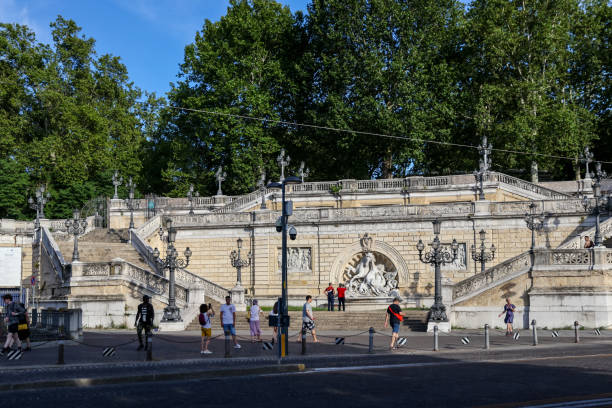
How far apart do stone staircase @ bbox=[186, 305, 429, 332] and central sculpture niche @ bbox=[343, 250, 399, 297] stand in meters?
5.52

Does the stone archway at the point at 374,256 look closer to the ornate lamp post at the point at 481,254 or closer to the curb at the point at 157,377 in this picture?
the ornate lamp post at the point at 481,254

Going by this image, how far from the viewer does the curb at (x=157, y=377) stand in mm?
14922

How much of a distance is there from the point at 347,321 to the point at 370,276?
7376mm

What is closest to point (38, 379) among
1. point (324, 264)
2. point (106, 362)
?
point (106, 362)

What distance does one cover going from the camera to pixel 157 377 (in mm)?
16078

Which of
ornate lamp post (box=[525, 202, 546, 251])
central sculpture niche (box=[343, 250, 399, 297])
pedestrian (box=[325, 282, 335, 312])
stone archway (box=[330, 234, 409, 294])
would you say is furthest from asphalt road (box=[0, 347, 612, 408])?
stone archway (box=[330, 234, 409, 294])

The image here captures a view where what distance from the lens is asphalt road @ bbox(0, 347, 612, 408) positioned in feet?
41.7

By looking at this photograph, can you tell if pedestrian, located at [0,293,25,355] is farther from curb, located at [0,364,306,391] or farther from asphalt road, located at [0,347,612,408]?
asphalt road, located at [0,347,612,408]

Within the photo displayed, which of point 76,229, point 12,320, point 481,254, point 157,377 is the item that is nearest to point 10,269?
point 76,229

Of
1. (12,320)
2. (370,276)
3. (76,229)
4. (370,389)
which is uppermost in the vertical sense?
(76,229)

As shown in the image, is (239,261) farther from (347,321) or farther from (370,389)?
(370,389)

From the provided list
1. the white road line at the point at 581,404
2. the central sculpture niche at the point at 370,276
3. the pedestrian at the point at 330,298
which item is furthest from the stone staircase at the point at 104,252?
the white road line at the point at 581,404

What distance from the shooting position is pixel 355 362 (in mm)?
19297

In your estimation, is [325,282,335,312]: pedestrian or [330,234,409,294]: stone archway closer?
[325,282,335,312]: pedestrian
